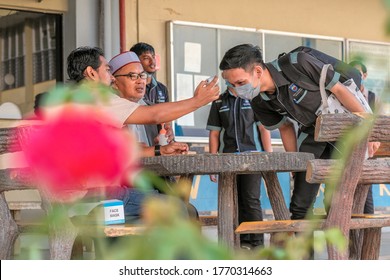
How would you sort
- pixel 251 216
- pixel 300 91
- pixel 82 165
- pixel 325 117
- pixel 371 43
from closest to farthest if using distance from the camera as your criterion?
pixel 82 165
pixel 325 117
pixel 300 91
pixel 251 216
pixel 371 43

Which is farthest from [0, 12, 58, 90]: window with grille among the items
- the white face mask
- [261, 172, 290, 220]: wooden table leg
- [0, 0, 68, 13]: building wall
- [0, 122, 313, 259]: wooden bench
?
the white face mask

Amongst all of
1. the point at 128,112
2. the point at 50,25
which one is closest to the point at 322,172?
the point at 128,112

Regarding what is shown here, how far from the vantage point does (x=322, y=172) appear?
2766 millimetres

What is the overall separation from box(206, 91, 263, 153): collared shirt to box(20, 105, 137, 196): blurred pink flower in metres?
5.62

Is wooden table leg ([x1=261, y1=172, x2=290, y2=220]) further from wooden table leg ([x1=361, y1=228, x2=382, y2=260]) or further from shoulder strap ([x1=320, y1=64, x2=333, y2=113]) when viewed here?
shoulder strap ([x1=320, y1=64, x2=333, y2=113])

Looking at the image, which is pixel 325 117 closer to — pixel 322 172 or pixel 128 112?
pixel 322 172

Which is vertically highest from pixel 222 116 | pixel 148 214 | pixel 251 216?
pixel 148 214

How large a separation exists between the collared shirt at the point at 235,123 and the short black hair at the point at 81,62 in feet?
8.70

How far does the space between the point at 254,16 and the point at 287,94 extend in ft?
16.3

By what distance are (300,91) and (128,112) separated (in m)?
1.02

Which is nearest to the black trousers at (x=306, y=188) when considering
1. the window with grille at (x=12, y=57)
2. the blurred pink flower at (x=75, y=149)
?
the blurred pink flower at (x=75, y=149)

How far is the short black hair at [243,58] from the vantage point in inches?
152

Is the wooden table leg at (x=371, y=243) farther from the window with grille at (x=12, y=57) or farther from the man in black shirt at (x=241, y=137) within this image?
the window with grille at (x=12, y=57)

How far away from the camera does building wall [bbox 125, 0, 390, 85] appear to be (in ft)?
26.0
